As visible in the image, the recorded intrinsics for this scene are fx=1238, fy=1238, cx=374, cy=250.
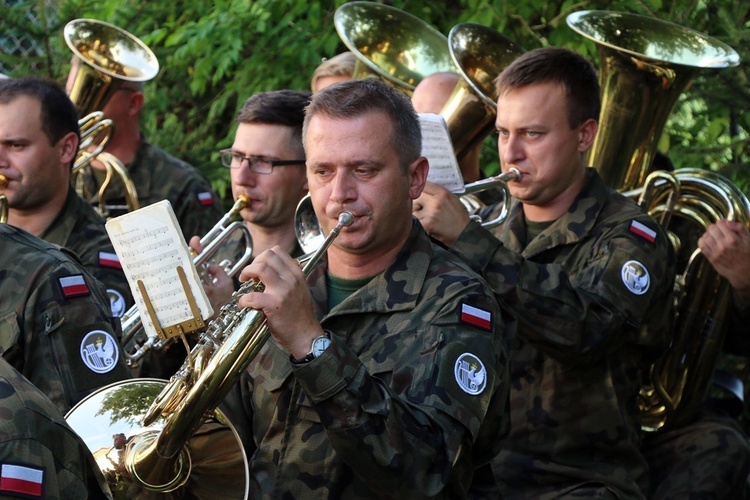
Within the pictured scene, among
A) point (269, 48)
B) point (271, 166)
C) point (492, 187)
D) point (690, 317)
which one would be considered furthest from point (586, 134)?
point (269, 48)

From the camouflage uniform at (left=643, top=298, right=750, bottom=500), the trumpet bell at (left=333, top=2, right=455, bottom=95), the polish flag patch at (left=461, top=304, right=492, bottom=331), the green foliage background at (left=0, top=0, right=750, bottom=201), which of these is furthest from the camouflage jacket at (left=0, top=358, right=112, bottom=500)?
the green foliage background at (left=0, top=0, right=750, bottom=201)

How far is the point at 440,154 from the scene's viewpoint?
4.14 metres

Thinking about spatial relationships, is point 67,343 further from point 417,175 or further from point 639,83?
point 639,83

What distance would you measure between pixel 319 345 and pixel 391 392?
213mm

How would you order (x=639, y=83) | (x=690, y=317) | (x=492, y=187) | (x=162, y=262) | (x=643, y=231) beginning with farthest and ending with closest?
(x=690, y=317), (x=639, y=83), (x=492, y=187), (x=643, y=231), (x=162, y=262)

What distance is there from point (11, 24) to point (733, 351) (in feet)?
14.7


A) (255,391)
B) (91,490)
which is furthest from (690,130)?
(91,490)

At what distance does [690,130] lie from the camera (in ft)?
21.2

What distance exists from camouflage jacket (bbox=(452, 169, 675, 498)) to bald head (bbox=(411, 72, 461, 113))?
1.18m

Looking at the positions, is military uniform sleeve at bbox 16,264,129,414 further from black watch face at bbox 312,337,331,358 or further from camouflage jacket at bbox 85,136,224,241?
camouflage jacket at bbox 85,136,224,241

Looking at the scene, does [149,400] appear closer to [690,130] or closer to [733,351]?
[733,351]

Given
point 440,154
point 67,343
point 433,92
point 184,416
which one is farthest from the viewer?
point 433,92

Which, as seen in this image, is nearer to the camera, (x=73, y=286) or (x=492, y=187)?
(x=73, y=286)

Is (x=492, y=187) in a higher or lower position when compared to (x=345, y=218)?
lower
